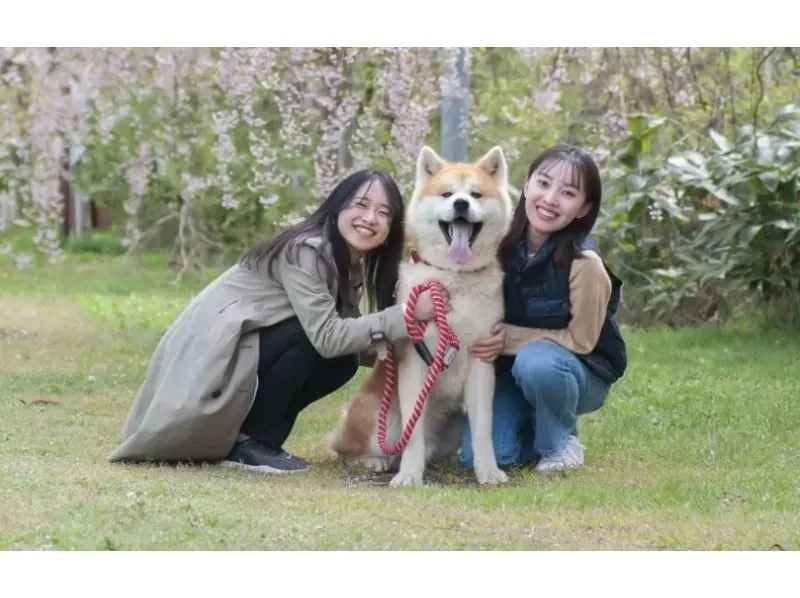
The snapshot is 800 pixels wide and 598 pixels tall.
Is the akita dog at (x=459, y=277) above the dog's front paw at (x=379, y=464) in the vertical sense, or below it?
above

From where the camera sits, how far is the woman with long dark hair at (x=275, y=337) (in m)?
4.48

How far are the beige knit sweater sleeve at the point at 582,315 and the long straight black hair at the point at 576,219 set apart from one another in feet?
0.19

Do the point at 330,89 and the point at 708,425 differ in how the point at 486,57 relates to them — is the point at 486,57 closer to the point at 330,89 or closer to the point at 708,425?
the point at 330,89

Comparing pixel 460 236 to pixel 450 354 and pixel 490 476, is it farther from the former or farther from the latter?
pixel 490 476

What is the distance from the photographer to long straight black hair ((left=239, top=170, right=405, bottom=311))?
4629 mm

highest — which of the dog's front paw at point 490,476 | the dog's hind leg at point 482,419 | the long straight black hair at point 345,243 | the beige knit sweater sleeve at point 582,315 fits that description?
the long straight black hair at point 345,243

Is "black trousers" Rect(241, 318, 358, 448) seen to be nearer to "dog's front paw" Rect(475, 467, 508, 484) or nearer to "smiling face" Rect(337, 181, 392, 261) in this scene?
"smiling face" Rect(337, 181, 392, 261)

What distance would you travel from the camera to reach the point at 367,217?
456cm

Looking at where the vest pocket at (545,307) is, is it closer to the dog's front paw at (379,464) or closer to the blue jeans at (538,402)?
the blue jeans at (538,402)

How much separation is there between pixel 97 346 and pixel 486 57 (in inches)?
156

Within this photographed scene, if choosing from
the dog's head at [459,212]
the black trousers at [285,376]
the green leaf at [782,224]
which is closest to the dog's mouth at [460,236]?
the dog's head at [459,212]

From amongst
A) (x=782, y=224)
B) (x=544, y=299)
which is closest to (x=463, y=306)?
(x=544, y=299)

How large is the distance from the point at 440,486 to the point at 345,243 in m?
0.96

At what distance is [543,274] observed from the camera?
461 cm
